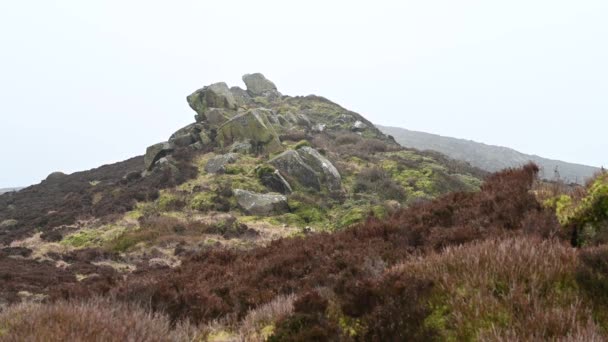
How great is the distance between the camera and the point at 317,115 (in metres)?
49.6

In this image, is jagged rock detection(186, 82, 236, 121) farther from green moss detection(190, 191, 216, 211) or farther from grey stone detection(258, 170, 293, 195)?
green moss detection(190, 191, 216, 211)

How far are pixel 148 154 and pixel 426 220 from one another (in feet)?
86.8

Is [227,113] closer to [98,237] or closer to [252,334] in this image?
[98,237]

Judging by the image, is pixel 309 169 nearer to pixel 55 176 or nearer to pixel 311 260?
pixel 311 260

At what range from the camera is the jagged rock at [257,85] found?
60.8 metres

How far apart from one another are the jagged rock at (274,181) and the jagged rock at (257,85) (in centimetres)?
3753

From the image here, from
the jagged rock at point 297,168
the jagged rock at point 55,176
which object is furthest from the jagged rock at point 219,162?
the jagged rock at point 55,176

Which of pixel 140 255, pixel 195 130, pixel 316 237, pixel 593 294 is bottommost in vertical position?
pixel 140 255

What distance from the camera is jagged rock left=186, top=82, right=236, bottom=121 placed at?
122ft

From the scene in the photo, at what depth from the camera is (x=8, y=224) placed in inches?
983

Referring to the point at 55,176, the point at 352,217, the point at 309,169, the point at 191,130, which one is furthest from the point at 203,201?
the point at 55,176

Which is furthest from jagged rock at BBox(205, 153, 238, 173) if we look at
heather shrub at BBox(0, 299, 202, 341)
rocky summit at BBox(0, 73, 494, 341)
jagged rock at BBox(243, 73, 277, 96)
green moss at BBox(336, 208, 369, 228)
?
jagged rock at BBox(243, 73, 277, 96)

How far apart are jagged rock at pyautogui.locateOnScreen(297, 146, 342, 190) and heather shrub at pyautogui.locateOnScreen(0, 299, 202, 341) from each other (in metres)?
19.8

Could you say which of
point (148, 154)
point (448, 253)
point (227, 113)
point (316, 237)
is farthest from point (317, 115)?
point (448, 253)
